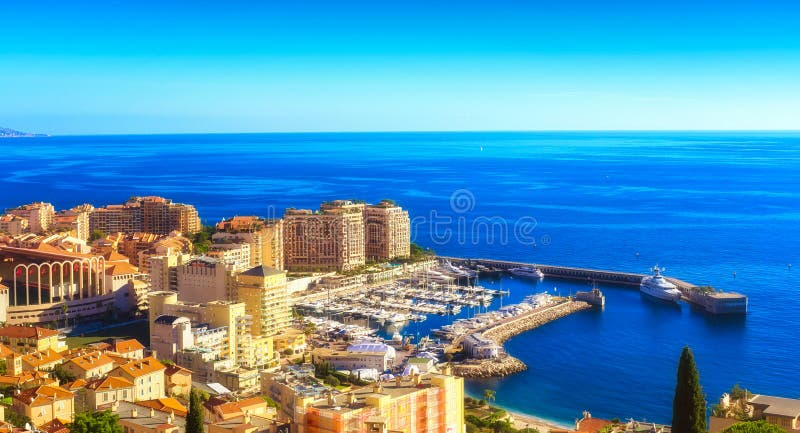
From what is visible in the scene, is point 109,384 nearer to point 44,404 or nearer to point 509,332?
point 44,404

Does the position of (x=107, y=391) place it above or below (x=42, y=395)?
below

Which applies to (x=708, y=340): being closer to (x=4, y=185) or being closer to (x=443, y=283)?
(x=443, y=283)

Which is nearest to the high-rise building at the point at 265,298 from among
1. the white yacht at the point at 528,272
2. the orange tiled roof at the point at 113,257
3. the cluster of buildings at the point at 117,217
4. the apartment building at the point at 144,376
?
the apartment building at the point at 144,376

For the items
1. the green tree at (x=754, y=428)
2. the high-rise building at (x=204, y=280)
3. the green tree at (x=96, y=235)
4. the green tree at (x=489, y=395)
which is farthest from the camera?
the green tree at (x=96, y=235)

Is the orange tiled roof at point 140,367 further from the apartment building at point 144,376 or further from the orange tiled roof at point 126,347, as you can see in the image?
the orange tiled roof at point 126,347

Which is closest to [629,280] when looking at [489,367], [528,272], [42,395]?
[528,272]
